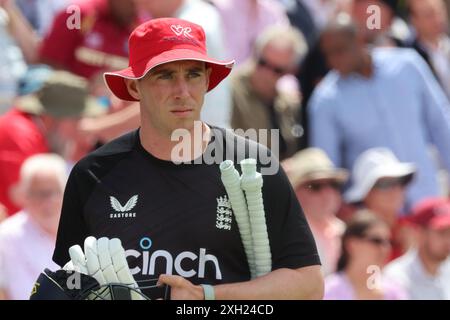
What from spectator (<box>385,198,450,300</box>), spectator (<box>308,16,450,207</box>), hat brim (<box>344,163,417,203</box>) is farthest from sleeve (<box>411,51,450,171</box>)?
spectator (<box>385,198,450,300</box>)

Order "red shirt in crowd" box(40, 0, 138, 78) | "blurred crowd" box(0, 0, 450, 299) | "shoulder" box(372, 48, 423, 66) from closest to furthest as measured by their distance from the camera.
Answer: "blurred crowd" box(0, 0, 450, 299), "red shirt in crowd" box(40, 0, 138, 78), "shoulder" box(372, 48, 423, 66)

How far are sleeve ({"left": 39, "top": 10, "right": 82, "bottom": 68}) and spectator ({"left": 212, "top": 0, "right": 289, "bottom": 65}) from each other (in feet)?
4.08

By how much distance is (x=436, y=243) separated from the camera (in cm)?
804

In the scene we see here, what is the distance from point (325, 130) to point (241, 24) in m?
1.17

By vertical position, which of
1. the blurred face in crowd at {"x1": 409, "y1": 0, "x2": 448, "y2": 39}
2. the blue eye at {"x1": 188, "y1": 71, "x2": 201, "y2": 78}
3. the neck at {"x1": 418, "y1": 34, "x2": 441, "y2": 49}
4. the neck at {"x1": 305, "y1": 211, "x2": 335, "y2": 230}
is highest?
the blurred face in crowd at {"x1": 409, "y1": 0, "x2": 448, "y2": 39}

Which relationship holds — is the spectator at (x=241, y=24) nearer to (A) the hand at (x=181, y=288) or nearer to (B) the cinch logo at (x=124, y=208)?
(B) the cinch logo at (x=124, y=208)

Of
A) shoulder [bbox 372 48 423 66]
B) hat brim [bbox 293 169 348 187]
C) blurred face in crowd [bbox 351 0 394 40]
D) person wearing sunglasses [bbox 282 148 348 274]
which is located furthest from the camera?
blurred face in crowd [bbox 351 0 394 40]

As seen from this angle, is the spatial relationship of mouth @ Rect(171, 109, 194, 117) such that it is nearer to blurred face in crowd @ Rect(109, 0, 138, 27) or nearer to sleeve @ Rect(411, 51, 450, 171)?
blurred face in crowd @ Rect(109, 0, 138, 27)

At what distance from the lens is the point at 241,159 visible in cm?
454

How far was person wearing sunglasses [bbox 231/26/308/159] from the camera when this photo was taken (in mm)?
8531

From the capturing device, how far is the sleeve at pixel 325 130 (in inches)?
337

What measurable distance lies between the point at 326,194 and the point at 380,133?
2.64 ft
